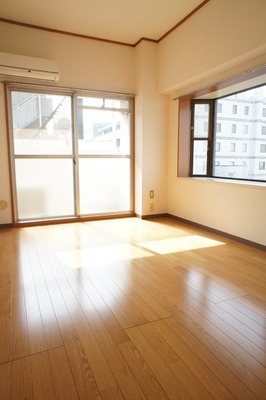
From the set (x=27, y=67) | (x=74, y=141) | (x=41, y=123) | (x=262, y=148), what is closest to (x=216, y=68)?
(x=262, y=148)

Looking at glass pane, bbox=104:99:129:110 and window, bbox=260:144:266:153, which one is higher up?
glass pane, bbox=104:99:129:110

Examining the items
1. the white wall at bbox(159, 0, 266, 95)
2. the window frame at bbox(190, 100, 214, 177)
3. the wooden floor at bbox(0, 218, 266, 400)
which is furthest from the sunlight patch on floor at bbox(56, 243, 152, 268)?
the white wall at bbox(159, 0, 266, 95)

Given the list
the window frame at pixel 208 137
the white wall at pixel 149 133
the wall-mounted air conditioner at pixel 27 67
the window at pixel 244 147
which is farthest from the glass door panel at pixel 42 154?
the window at pixel 244 147

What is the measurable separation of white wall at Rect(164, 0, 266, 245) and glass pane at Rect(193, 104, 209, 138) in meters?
0.35

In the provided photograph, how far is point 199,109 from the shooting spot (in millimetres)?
4453

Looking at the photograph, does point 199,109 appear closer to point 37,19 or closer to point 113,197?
point 113,197

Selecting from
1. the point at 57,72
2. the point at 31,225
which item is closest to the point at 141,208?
the point at 31,225

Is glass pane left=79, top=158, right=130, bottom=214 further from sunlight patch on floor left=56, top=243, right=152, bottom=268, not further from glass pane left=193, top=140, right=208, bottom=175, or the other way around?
sunlight patch on floor left=56, top=243, right=152, bottom=268

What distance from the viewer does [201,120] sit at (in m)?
4.46

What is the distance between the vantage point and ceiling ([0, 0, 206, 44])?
3369 mm

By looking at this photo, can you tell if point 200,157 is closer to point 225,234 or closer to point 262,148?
point 262,148

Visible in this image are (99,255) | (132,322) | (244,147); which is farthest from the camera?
(244,147)

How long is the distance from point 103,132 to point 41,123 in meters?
1.08

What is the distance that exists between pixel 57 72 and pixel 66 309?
3395mm
